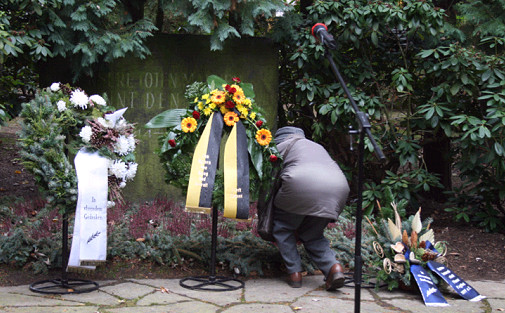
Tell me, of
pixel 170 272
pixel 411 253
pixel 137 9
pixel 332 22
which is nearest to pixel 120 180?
pixel 170 272

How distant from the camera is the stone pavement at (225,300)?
4.18 meters

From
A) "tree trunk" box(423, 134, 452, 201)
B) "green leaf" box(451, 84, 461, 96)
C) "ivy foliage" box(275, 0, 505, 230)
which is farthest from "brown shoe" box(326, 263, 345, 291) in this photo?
"tree trunk" box(423, 134, 452, 201)

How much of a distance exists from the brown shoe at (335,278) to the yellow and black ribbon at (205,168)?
109 centimetres

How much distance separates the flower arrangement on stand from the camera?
481cm

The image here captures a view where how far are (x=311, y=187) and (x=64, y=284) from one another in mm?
2031

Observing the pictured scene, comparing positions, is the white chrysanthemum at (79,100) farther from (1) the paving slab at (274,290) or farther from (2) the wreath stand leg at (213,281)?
(1) the paving slab at (274,290)

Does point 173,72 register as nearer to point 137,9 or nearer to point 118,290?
point 137,9

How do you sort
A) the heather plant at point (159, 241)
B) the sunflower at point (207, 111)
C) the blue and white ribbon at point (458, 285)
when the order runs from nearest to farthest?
the blue and white ribbon at point (458, 285) → the sunflower at point (207, 111) → the heather plant at point (159, 241)

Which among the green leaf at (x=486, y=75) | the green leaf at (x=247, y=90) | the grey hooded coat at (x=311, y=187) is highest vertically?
the green leaf at (x=486, y=75)

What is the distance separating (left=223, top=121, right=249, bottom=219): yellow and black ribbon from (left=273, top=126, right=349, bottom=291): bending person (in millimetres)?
292

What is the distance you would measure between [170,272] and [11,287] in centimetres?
127

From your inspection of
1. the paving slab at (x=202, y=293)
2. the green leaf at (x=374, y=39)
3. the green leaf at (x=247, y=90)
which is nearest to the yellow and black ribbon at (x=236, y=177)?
the green leaf at (x=247, y=90)

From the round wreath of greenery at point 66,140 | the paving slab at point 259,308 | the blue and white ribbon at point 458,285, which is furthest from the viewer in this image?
the blue and white ribbon at point 458,285

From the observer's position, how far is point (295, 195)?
4648 millimetres
